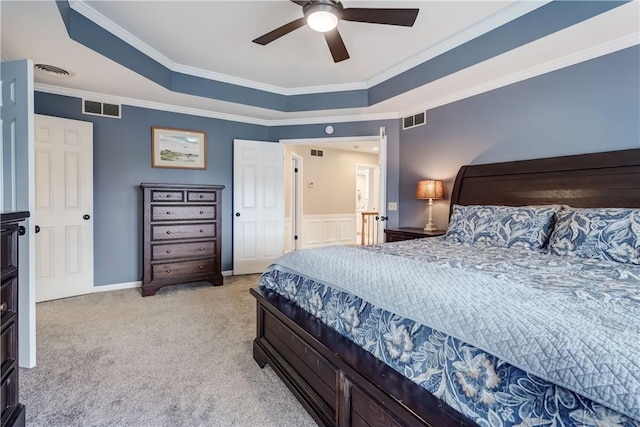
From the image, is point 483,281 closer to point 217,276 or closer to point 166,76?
point 217,276

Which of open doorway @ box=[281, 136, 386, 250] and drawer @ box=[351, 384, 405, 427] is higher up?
open doorway @ box=[281, 136, 386, 250]

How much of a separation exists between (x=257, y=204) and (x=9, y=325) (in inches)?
132

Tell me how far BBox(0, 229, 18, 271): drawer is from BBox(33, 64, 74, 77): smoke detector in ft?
7.57

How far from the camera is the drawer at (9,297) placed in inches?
53.7

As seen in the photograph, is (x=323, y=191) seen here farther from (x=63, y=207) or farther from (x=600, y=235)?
(x=600, y=235)

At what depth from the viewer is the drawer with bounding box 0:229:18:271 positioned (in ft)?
4.50

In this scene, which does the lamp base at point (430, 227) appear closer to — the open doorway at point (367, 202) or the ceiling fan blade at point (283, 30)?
the ceiling fan blade at point (283, 30)

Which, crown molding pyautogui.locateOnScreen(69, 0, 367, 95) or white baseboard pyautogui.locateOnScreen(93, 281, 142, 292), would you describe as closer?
crown molding pyautogui.locateOnScreen(69, 0, 367, 95)

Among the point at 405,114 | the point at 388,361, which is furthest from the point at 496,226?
the point at 405,114

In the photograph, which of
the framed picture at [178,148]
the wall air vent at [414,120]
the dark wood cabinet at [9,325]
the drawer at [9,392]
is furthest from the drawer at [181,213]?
the wall air vent at [414,120]

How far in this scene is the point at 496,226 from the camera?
245 cm

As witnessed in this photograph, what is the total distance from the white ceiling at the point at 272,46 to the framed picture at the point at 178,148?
341mm

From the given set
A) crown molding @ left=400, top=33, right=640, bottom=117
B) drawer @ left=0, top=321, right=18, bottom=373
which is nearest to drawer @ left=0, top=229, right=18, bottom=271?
drawer @ left=0, top=321, right=18, bottom=373

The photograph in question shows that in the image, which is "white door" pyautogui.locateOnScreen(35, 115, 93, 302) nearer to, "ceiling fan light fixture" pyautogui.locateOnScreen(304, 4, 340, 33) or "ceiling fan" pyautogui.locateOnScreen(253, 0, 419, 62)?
"ceiling fan" pyautogui.locateOnScreen(253, 0, 419, 62)
